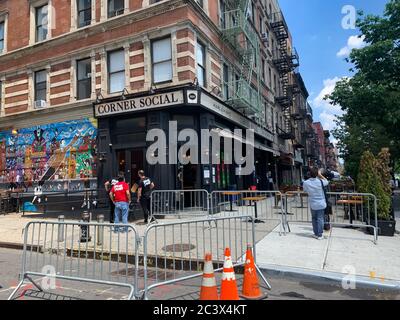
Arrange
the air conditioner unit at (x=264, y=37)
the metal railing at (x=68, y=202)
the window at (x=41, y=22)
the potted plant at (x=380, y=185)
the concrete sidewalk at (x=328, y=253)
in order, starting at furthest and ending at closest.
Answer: the air conditioner unit at (x=264, y=37) → the window at (x=41, y=22) → the metal railing at (x=68, y=202) → the potted plant at (x=380, y=185) → the concrete sidewalk at (x=328, y=253)

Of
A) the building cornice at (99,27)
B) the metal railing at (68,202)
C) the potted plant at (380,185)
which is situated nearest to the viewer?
the potted plant at (380,185)

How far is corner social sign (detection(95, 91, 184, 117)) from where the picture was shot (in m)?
14.2

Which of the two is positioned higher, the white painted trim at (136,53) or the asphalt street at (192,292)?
the white painted trim at (136,53)

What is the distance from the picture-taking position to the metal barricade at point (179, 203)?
12000 mm

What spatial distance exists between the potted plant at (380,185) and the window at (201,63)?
26.1 ft

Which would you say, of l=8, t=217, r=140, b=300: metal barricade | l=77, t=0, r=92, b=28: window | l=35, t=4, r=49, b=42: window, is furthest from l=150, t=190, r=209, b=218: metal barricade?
l=35, t=4, r=49, b=42: window

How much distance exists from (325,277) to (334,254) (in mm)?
1660

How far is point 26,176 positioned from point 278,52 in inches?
1005

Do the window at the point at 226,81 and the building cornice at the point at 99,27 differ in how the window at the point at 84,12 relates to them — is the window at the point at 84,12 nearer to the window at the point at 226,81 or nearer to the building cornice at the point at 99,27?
the building cornice at the point at 99,27

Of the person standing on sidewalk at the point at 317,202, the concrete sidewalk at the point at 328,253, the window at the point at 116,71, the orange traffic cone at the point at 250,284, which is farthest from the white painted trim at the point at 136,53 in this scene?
the orange traffic cone at the point at 250,284

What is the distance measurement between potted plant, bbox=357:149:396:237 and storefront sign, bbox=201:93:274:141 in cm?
690

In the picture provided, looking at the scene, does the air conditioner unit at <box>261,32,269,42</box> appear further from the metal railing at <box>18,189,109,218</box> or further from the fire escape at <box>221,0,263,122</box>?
the metal railing at <box>18,189,109,218</box>
